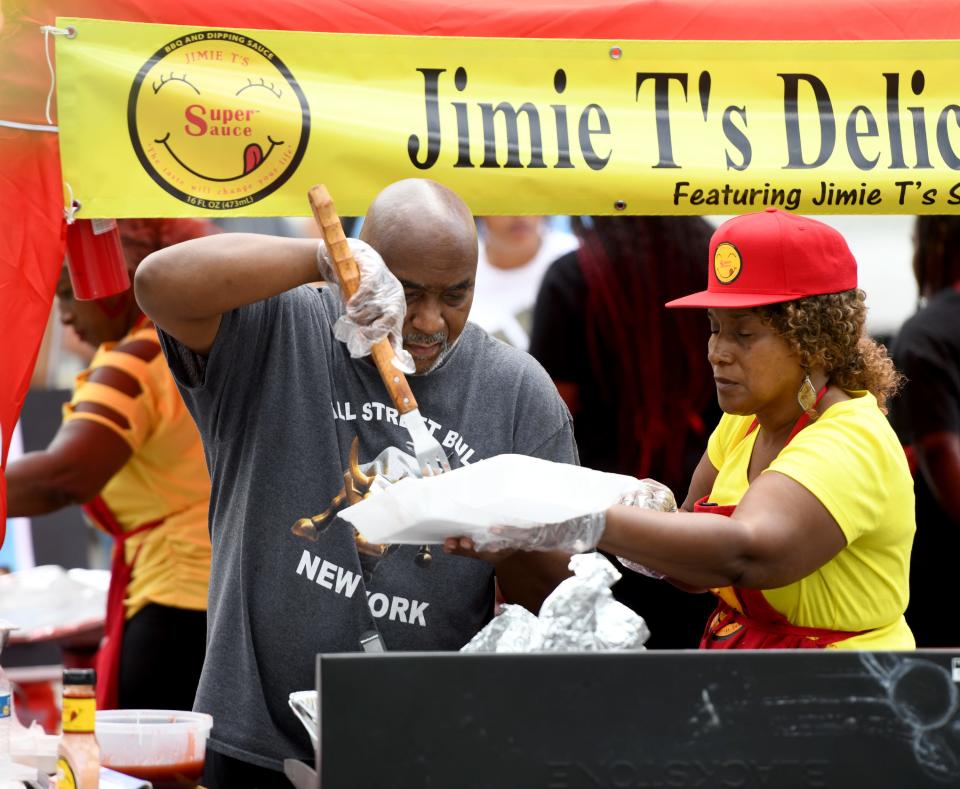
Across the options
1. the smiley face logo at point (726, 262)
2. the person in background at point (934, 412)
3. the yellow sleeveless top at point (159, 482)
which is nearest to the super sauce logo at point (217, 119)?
the smiley face logo at point (726, 262)

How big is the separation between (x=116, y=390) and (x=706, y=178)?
5.70ft

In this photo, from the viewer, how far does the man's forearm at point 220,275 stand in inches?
72.7

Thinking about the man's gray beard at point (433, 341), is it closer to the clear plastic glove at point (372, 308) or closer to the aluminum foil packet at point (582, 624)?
the clear plastic glove at point (372, 308)

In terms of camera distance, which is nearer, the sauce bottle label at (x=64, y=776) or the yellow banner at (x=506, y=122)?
the sauce bottle label at (x=64, y=776)

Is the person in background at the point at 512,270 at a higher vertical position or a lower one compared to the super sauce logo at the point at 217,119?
lower

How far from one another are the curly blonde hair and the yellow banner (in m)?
0.58

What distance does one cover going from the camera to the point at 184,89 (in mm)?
2311

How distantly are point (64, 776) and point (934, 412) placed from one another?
259 cm

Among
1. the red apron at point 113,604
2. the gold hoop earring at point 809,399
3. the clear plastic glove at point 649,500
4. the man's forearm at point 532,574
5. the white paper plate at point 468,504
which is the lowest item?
the red apron at point 113,604

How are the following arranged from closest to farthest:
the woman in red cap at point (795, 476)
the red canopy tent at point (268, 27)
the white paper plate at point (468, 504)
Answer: the white paper plate at point (468, 504), the woman in red cap at point (795, 476), the red canopy tent at point (268, 27)

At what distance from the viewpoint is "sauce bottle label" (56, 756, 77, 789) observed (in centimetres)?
157

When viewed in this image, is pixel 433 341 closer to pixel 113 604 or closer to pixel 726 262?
pixel 726 262

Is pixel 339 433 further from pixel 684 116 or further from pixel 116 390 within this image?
pixel 116 390

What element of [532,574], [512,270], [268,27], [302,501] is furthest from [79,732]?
[512,270]
